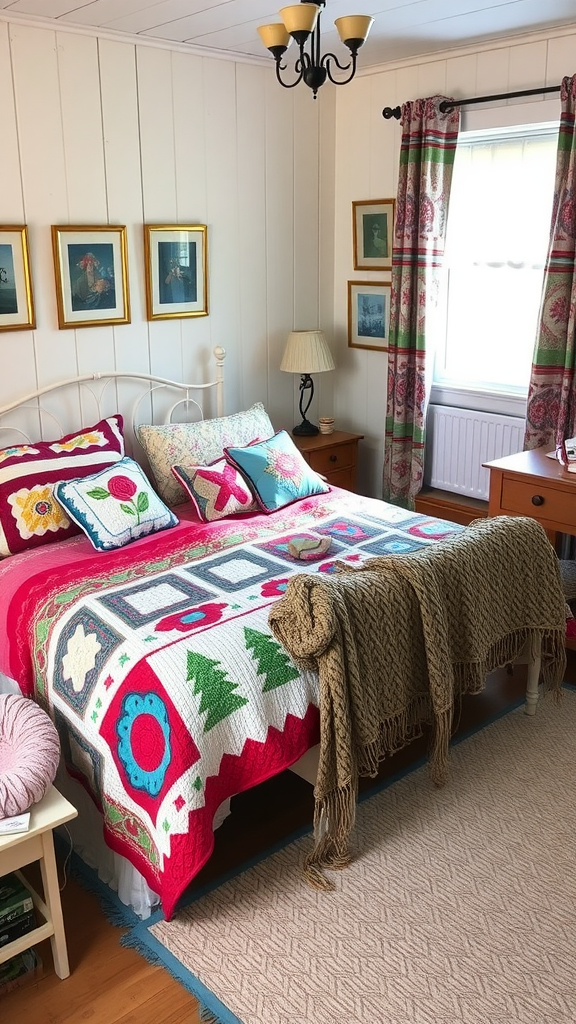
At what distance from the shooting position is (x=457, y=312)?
4.21m

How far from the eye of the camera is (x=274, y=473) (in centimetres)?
353

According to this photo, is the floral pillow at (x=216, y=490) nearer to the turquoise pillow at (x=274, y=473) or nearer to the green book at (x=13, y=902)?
the turquoise pillow at (x=274, y=473)

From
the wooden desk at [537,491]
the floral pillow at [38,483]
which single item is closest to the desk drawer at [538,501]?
the wooden desk at [537,491]

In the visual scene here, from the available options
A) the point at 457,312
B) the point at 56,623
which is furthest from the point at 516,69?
the point at 56,623

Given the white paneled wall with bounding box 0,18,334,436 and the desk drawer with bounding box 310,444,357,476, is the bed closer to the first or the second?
the white paneled wall with bounding box 0,18,334,436

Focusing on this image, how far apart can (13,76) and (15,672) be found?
7.08 feet

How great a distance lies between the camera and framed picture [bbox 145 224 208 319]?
3758 mm

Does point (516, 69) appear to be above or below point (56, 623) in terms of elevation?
above

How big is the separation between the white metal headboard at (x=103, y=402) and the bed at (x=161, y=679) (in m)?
0.53

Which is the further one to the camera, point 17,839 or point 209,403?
point 209,403

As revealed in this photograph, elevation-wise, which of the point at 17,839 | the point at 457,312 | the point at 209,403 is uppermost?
the point at 457,312

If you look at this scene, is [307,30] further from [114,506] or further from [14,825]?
[14,825]

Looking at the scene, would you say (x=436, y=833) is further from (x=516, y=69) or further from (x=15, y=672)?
(x=516, y=69)

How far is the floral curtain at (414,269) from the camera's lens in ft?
12.7
